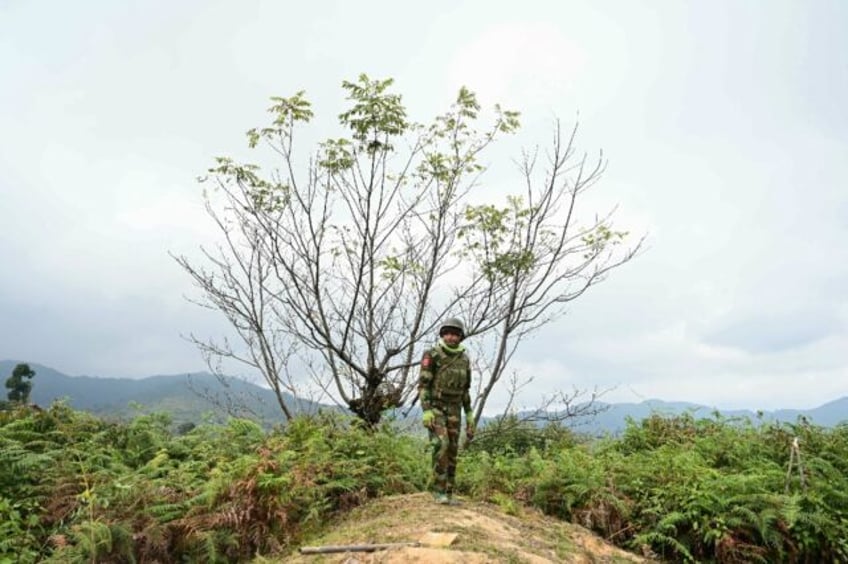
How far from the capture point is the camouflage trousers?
8.10m

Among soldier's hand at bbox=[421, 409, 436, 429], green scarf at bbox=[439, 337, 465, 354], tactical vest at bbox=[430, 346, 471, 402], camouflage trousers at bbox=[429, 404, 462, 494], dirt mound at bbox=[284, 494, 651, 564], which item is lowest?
dirt mound at bbox=[284, 494, 651, 564]

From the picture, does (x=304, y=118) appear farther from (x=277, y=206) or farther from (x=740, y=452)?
(x=740, y=452)

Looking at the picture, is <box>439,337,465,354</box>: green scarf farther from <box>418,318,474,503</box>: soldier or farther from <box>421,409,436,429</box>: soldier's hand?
<box>421,409,436,429</box>: soldier's hand

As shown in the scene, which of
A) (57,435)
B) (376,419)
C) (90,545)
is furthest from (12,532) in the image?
(376,419)

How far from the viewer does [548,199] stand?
46.2 ft

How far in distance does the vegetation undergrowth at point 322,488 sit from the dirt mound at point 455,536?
18.8 inches

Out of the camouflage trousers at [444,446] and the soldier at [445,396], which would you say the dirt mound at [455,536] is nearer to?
the camouflage trousers at [444,446]

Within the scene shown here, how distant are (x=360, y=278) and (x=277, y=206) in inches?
93.8

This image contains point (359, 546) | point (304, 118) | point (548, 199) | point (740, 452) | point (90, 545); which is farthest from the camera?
point (548, 199)

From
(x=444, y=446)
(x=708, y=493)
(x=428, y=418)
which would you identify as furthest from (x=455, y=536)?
(x=708, y=493)

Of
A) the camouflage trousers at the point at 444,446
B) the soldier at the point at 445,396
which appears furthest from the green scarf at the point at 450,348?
the camouflage trousers at the point at 444,446

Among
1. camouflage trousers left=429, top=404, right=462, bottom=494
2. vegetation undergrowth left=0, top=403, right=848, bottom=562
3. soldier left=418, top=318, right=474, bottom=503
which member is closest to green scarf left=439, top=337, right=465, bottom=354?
soldier left=418, top=318, right=474, bottom=503

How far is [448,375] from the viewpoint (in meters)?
8.22

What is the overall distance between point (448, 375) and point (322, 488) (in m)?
2.28
